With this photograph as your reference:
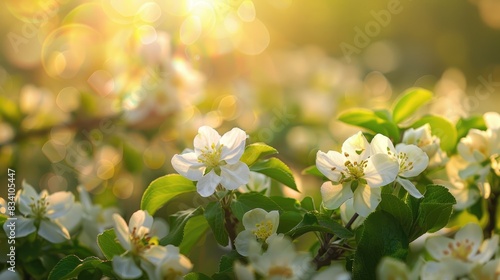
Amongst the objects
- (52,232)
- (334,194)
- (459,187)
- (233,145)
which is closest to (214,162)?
(233,145)

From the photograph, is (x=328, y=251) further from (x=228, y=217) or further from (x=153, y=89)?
(x=153, y=89)

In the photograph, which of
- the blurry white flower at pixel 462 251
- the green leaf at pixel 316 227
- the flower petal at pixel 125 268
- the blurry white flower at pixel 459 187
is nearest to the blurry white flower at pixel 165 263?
the flower petal at pixel 125 268

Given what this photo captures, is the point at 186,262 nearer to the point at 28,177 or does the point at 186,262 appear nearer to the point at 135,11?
the point at 28,177

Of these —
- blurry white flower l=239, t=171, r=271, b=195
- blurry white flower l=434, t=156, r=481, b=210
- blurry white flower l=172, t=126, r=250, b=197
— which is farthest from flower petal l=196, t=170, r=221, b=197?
blurry white flower l=434, t=156, r=481, b=210

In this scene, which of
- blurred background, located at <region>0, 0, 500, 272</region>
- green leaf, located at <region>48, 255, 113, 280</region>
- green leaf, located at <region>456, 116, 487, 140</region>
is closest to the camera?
green leaf, located at <region>48, 255, 113, 280</region>

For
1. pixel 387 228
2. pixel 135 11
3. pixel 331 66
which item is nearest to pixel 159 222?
pixel 387 228

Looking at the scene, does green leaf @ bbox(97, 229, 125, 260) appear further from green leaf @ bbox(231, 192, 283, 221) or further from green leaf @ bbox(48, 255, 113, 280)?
green leaf @ bbox(231, 192, 283, 221)

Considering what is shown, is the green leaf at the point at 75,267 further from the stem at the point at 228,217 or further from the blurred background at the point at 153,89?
the blurred background at the point at 153,89
